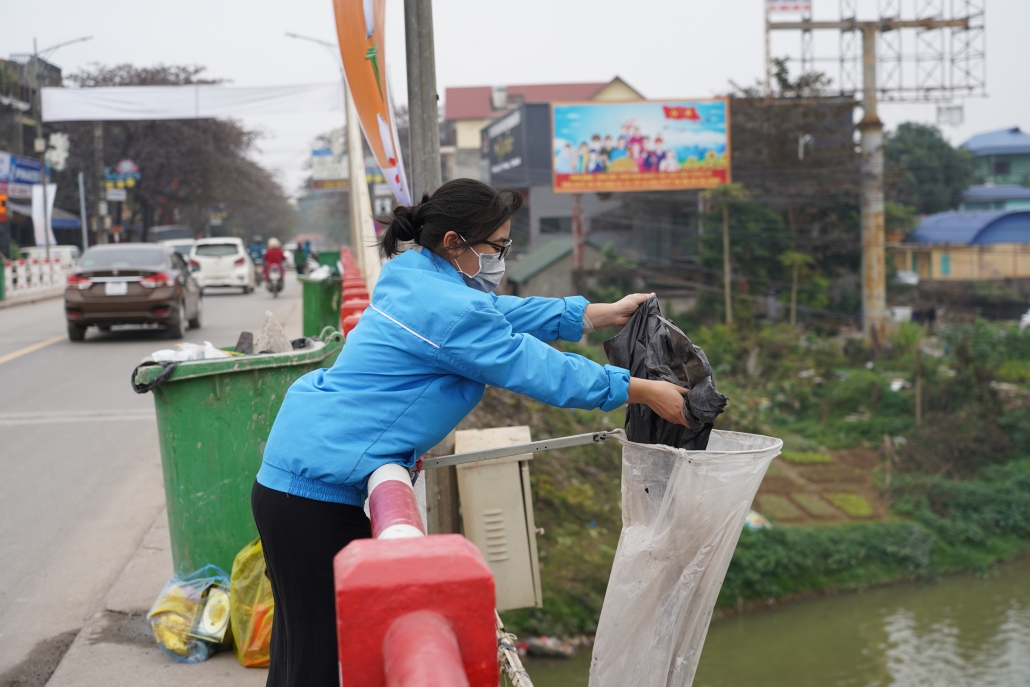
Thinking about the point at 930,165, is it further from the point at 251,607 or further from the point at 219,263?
the point at 251,607

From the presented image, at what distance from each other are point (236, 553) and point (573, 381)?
217cm

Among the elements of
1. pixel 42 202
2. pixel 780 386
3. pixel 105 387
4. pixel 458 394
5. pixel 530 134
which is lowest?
pixel 780 386

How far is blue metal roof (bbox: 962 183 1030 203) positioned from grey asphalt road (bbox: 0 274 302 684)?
1857 inches

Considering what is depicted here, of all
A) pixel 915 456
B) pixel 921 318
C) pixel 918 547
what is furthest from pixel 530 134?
pixel 918 547

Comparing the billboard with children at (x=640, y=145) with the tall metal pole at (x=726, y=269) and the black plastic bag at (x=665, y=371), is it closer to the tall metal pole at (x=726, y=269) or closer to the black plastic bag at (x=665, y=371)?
the tall metal pole at (x=726, y=269)

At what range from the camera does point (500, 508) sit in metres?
5.01

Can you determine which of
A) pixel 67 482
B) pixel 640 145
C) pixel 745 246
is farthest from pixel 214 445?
pixel 640 145

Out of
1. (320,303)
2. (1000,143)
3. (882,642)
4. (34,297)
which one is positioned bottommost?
(882,642)

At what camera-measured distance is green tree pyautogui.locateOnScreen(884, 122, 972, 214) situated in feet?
156

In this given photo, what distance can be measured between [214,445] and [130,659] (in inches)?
34.7

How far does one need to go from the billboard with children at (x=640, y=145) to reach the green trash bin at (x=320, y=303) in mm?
20080

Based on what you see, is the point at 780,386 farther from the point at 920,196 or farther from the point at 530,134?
the point at 920,196

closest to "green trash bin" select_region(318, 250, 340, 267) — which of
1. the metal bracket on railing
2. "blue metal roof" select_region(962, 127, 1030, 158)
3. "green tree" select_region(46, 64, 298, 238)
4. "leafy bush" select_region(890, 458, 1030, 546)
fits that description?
"leafy bush" select_region(890, 458, 1030, 546)

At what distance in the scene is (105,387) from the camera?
33.8 feet
